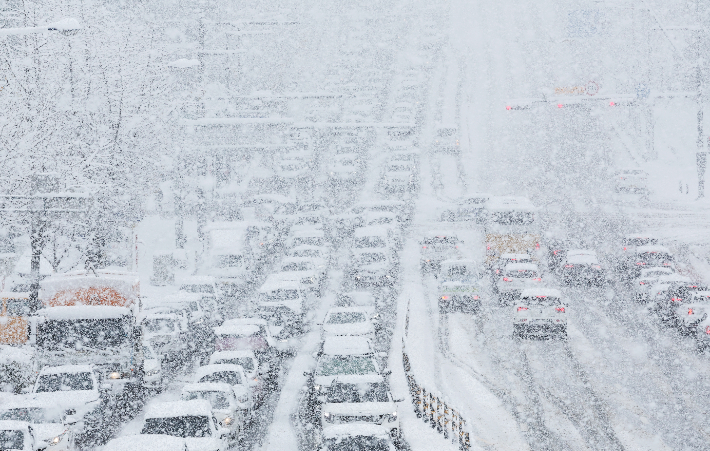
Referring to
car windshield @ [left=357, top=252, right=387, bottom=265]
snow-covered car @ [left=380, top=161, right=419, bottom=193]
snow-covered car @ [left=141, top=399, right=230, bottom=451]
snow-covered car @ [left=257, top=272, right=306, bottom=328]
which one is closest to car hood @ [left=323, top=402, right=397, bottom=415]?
snow-covered car @ [left=141, top=399, right=230, bottom=451]

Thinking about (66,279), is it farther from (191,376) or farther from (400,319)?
(400,319)

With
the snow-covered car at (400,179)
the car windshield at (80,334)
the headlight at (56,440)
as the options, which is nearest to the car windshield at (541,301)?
the car windshield at (80,334)

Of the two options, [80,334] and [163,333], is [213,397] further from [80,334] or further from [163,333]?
[163,333]

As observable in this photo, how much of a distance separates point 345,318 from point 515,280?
714 centimetres

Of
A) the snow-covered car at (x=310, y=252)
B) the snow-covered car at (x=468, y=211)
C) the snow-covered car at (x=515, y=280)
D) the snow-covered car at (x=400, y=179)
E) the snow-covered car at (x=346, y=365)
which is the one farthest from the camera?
the snow-covered car at (x=400, y=179)

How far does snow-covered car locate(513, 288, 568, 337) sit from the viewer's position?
2525cm

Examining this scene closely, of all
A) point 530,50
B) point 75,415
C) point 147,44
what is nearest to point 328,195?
Result: point 147,44

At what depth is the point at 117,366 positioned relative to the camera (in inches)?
837

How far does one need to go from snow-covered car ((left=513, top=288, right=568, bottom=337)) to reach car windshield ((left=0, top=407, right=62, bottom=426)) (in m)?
13.0

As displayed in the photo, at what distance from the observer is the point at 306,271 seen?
3422 cm

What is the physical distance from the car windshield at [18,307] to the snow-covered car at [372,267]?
11973 millimetres

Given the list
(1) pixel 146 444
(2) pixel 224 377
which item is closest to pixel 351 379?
(2) pixel 224 377

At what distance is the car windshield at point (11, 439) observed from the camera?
1412cm

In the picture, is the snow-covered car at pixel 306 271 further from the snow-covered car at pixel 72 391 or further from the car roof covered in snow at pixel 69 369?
the snow-covered car at pixel 72 391
